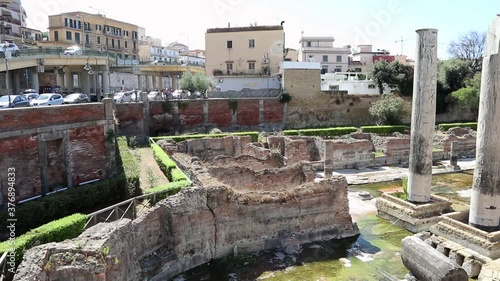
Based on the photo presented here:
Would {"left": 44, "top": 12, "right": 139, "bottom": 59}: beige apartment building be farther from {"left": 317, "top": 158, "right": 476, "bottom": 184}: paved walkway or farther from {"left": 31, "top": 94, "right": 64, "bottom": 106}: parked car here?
{"left": 317, "top": 158, "right": 476, "bottom": 184}: paved walkway

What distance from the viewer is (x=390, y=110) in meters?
36.7

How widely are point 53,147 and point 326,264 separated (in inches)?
463

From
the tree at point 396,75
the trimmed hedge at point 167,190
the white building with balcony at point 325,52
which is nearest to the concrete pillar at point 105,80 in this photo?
the white building with balcony at point 325,52

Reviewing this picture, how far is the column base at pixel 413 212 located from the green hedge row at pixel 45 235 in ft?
39.1

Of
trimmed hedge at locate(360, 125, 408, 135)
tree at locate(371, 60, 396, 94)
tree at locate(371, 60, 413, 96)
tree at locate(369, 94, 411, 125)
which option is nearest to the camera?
trimmed hedge at locate(360, 125, 408, 135)

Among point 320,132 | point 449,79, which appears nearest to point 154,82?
point 320,132

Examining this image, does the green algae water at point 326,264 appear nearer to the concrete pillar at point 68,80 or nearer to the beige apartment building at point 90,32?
the concrete pillar at point 68,80

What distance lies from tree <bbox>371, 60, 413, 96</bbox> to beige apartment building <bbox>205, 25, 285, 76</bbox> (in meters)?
11.3

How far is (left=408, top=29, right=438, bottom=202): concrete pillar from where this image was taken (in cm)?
1609

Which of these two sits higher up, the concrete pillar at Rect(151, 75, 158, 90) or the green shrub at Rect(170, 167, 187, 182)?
the concrete pillar at Rect(151, 75, 158, 90)

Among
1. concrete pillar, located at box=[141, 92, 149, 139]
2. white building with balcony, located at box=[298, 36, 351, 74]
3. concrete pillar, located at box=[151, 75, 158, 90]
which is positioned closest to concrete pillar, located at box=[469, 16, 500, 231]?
concrete pillar, located at box=[141, 92, 149, 139]

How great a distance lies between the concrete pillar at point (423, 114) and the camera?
52.8ft

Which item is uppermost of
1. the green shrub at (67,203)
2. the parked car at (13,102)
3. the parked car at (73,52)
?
the parked car at (73,52)

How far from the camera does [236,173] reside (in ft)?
56.8
